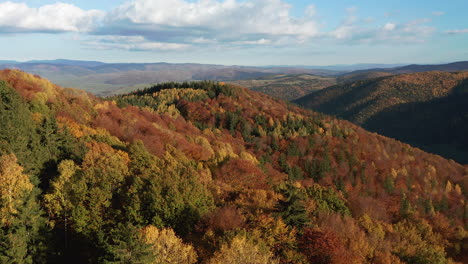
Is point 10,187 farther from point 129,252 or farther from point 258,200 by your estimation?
point 258,200

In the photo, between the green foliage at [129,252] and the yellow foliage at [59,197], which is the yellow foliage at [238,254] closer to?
the green foliage at [129,252]

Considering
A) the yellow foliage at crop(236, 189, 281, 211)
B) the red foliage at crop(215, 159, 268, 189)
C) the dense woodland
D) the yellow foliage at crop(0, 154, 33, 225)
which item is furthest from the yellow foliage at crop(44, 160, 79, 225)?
the red foliage at crop(215, 159, 268, 189)

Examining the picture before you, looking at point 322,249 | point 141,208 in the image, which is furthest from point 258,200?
point 141,208

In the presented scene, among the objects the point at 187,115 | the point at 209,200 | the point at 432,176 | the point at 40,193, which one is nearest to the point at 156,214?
the point at 209,200

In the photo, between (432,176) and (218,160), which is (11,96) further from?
(432,176)

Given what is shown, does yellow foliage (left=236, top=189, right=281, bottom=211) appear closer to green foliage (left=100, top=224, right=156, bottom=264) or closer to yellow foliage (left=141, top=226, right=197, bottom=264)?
yellow foliage (left=141, top=226, right=197, bottom=264)

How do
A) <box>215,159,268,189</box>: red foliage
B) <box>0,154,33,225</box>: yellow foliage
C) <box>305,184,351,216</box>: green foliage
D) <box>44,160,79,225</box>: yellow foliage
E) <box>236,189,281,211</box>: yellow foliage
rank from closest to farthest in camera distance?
<box>0,154,33,225</box>: yellow foliage < <box>44,160,79,225</box>: yellow foliage < <box>236,189,281,211</box>: yellow foliage < <box>305,184,351,216</box>: green foliage < <box>215,159,268,189</box>: red foliage
